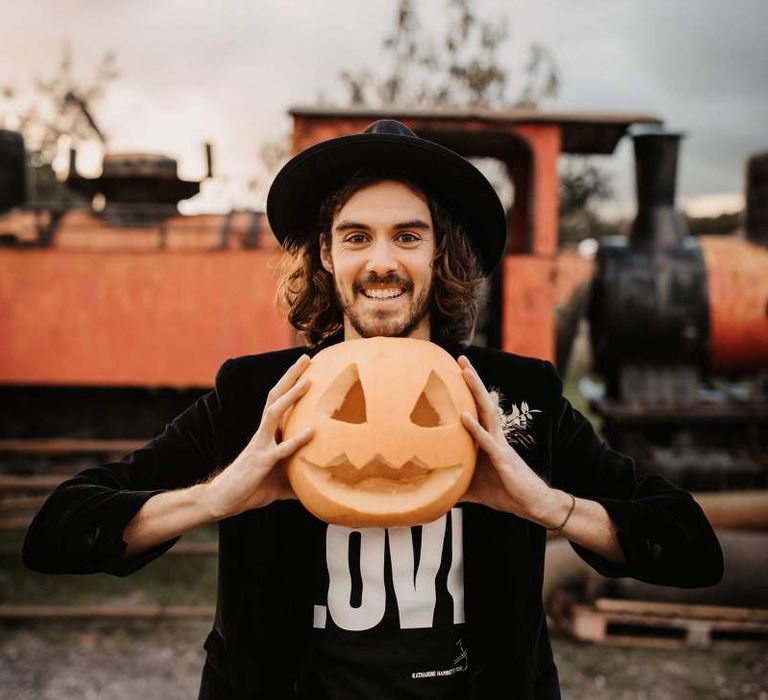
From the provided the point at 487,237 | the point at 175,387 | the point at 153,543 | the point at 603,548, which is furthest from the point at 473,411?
the point at 175,387

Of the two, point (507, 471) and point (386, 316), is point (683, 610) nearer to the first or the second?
point (507, 471)

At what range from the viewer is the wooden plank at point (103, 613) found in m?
3.88

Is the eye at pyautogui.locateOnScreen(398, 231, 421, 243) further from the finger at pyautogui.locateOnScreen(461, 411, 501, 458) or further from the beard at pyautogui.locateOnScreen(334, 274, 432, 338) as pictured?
the finger at pyautogui.locateOnScreen(461, 411, 501, 458)

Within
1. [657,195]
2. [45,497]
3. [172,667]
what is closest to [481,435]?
[172,667]

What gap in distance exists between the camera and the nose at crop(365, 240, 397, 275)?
1444 millimetres

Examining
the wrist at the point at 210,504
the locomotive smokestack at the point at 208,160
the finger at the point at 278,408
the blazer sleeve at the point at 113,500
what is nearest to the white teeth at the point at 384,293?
the finger at the point at 278,408

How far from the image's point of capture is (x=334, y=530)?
4.88 feet

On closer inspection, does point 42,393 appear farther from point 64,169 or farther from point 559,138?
point 559,138

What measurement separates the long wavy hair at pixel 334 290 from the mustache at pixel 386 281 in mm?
166

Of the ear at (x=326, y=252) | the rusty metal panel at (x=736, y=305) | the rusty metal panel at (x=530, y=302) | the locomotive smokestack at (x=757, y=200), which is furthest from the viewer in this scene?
the locomotive smokestack at (x=757, y=200)

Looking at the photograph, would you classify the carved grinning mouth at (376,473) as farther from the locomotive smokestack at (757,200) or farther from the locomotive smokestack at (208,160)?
the locomotive smokestack at (757,200)

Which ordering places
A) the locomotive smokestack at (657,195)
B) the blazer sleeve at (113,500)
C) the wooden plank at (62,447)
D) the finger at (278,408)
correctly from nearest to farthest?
the finger at (278,408) → the blazer sleeve at (113,500) → the wooden plank at (62,447) → the locomotive smokestack at (657,195)

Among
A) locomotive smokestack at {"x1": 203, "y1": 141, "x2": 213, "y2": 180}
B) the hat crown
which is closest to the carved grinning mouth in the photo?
the hat crown

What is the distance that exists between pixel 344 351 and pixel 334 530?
16.9 inches
